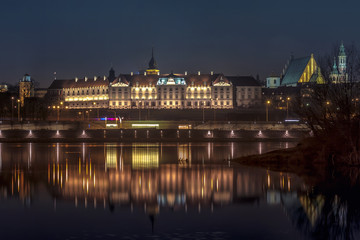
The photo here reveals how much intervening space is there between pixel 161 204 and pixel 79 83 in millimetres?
174703

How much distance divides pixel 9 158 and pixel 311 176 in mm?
19780

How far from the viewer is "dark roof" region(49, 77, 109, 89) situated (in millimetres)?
182125

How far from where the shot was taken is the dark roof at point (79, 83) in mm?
182125

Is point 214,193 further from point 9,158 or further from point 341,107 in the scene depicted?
point 9,158

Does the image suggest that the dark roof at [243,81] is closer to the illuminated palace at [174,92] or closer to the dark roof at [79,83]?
the illuminated palace at [174,92]

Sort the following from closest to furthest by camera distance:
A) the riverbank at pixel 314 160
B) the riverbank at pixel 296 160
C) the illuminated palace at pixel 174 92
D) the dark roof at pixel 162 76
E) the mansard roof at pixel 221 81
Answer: the riverbank at pixel 314 160 < the riverbank at pixel 296 160 < the mansard roof at pixel 221 81 < the illuminated palace at pixel 174 92 < the dark roof at pixel 162 76

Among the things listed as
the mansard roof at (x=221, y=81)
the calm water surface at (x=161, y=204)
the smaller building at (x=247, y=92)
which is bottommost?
the calm water surface at (x=161, y=204)

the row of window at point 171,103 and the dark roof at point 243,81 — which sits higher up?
the dark roof at point 243,81

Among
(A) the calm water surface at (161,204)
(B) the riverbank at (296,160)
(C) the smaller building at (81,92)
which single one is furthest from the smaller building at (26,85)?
(A) the calm water surface at (161,204)

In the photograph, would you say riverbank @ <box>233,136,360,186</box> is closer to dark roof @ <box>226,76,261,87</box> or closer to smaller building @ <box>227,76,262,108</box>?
smaller building @ <box>227,76,262,108</box>

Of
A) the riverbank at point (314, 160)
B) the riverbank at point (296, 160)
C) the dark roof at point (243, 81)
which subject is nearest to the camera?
the riverbank at point (314, 160)

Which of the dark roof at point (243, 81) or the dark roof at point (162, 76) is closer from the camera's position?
the dark roof at point (243, 81)

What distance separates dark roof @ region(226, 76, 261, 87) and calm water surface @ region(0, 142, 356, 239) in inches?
5614

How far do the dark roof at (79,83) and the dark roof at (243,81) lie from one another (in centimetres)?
3728
